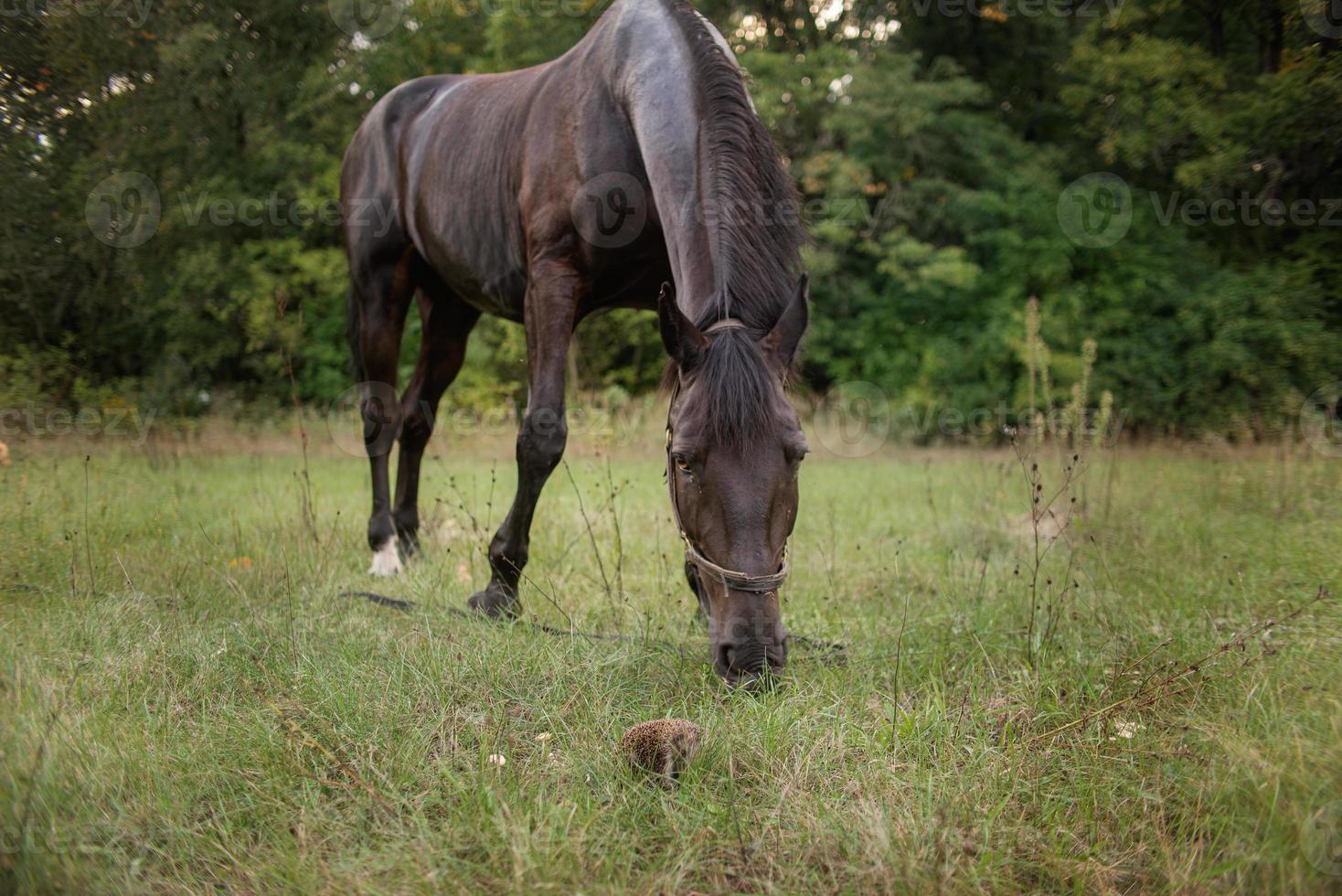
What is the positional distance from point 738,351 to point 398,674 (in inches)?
56.4

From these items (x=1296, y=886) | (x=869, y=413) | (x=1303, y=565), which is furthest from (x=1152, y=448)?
(x=1296, y=886)

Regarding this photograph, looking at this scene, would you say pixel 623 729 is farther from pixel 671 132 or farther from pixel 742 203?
pixel 671 132

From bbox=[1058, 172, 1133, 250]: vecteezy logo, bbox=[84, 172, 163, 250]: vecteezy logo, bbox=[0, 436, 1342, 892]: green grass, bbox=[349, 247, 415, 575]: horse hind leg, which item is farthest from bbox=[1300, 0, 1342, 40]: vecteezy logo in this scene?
bbox=[1058, 172, 1133, 250]: vecteezy logo

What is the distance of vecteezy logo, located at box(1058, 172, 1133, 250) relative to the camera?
52.5 feet

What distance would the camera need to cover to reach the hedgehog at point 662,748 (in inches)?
74.0

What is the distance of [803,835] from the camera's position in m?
1.69

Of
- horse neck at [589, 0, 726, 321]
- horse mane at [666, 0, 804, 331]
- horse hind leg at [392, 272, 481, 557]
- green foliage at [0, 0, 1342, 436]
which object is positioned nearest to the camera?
horse mane at [666, 0, 804, 331]

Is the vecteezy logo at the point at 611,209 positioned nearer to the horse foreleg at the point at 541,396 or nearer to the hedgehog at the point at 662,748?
the horse foreleg at the point at 541,396

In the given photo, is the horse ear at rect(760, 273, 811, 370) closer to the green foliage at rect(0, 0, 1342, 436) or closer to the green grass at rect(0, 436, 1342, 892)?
the green grass at rect(0, 436, 1342, 892)

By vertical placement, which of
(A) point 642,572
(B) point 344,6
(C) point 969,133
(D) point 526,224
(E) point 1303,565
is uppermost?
(B) point 344,6

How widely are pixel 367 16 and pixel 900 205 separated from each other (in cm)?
1201

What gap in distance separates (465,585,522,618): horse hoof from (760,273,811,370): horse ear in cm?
160

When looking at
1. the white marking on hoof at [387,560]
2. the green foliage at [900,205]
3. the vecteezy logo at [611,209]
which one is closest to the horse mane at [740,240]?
the vecteezy logo at [611,209]

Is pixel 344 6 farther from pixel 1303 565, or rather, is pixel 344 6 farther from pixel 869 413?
pixel 1303 565
